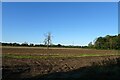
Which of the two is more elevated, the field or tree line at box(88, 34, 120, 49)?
tree line at box(88, 34, 120, 49)

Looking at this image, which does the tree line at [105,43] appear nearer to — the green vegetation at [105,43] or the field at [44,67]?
the green vegetation at [105,43]

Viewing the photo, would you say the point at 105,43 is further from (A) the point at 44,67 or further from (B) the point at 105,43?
(A) the point at 44,67

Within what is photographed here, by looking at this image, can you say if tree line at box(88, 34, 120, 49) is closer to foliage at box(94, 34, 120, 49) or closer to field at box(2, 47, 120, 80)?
foliage at box(94, 34, 120, 49)

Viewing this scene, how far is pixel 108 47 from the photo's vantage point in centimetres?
9669

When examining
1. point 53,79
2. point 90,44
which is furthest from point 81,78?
point 90,44

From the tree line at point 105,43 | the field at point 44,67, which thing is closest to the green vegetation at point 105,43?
the tree line at point 105,43

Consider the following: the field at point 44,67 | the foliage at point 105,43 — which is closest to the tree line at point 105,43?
the foliage at point 105,43

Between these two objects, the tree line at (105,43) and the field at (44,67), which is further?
the tree line at (105,43)

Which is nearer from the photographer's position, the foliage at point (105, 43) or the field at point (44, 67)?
the field at point (44, 67)

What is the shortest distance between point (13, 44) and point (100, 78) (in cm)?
10205

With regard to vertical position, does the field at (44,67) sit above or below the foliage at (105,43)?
below

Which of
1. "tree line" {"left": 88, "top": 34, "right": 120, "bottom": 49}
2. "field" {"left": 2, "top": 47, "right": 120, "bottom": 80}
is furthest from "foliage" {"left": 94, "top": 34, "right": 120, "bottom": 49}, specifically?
"field" {"left": 2, "top": 47, "right": 120, "bottom": 80}

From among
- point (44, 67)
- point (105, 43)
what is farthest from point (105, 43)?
point (44, 67)

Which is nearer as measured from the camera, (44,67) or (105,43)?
(44,67)
